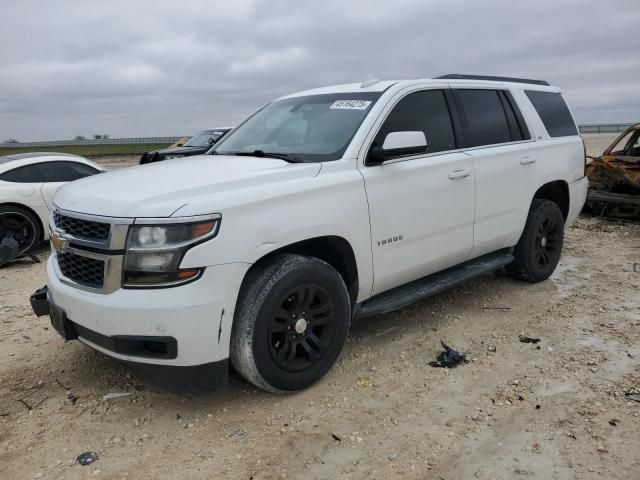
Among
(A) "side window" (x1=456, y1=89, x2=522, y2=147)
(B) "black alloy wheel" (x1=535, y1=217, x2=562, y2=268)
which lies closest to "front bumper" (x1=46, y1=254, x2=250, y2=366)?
(A) "side window" (x1=456, y1=89, x2=522, y2=147)

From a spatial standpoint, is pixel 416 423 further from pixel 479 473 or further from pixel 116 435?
pixel 116 435

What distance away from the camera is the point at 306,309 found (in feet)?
11.1

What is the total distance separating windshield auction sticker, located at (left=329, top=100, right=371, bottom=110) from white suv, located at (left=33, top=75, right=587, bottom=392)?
0.07 ft

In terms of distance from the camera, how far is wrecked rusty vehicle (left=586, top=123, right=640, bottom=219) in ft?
27.8

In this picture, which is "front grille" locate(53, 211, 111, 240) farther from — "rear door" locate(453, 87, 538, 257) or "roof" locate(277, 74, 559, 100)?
"rear door" locate(453, 87, 538, 257)

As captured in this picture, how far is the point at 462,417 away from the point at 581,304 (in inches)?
95.6

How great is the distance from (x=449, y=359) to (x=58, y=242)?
8.91 feet

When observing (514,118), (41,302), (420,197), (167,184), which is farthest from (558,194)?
(41,302)

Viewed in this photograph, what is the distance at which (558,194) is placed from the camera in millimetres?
5656

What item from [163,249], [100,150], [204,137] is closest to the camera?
[163,249]

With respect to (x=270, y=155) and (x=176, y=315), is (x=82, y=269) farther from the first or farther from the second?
(x=270, y=155)

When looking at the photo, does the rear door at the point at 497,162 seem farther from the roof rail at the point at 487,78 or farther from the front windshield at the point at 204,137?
the front windshield at the point at 204,137

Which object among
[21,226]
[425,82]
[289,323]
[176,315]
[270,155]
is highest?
[425,82]

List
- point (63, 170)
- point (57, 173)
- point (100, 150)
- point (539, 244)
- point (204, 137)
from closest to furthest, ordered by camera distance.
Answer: point (539, 244), point (57, 173), point (63, 170), point (204, 137), point (100, 150)
